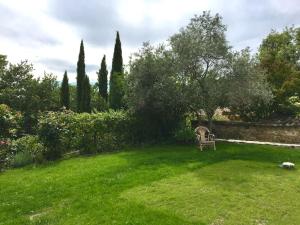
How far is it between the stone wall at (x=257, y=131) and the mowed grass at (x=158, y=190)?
2.69m

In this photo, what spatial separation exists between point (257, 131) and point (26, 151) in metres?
9.90

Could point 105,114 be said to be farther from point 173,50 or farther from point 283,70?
point 283,70

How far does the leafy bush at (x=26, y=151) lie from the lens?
41.1 feet

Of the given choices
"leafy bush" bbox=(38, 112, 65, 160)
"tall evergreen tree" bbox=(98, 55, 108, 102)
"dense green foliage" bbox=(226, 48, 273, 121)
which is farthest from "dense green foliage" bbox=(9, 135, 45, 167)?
"tall evergreen tree" bbox=(98, 55, 108, 102)

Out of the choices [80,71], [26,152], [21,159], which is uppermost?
[80,71]

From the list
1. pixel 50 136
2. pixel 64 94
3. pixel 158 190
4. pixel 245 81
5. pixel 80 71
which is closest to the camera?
pixel 158 190

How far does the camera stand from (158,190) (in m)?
8.20

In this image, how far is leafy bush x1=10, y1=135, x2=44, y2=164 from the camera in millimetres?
12523

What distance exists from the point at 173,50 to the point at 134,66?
1.80m

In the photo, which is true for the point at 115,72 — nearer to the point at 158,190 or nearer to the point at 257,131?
the point at 257,131

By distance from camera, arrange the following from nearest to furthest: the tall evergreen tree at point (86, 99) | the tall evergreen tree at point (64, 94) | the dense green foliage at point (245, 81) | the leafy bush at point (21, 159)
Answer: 1. the leafy bush at point (21, 159)
2. the dense green foliage at point (245, 81)
3. the tall evergreen tree at point (86, 99)
4. the tall evergreen tree at point (64, 94)

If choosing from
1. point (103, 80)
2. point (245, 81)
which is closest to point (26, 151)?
point (245, 81)

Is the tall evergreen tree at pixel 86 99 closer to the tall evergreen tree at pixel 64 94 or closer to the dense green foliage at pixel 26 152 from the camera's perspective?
the tall evergreen tree at pixel 64 94

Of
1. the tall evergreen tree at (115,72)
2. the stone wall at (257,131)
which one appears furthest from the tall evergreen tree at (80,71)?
the stone wall at (257,131)
